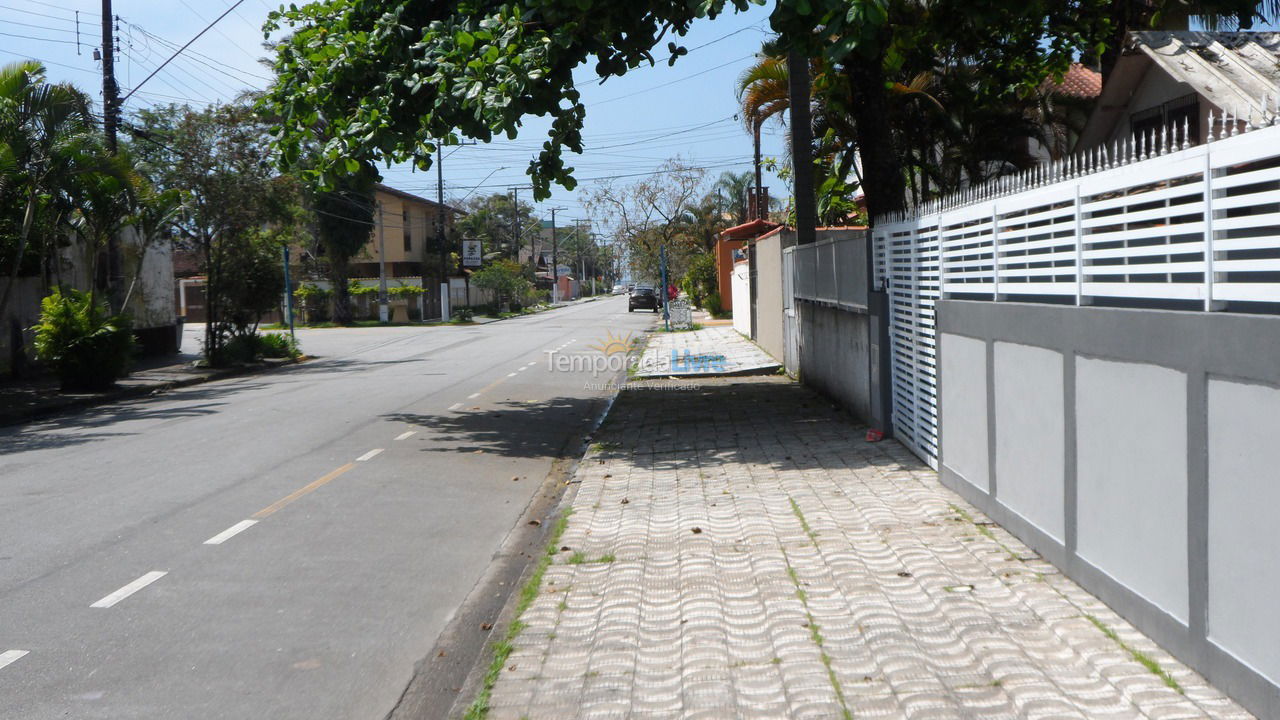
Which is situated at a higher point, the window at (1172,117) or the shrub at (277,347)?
the window at (1172,117)

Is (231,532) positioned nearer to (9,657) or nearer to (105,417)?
(9,657)

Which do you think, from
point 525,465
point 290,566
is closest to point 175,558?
point 290,566

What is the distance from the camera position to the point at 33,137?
773 inches

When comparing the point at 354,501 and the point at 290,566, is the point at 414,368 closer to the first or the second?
the point at 354,501

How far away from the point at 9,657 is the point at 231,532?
2.66 metres

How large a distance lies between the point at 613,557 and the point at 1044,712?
10.6ft

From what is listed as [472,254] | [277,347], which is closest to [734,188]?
[472,254]

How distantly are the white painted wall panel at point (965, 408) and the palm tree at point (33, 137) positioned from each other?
17.1 m

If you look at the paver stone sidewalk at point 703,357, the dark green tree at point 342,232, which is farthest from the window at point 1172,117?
the dark green tree at point 342,232

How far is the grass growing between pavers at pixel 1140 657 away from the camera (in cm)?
433

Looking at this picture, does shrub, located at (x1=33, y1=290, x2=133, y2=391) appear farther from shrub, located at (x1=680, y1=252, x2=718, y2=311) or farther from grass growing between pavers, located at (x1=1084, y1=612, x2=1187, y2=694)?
shrub, located at (x1=680, y1=252, x2=718, y2=311)

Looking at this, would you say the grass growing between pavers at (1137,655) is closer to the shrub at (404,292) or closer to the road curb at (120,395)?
the road curb at (120,395)

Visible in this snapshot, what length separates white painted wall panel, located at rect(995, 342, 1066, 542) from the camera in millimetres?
5879

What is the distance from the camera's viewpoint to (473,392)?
17.8 metres
